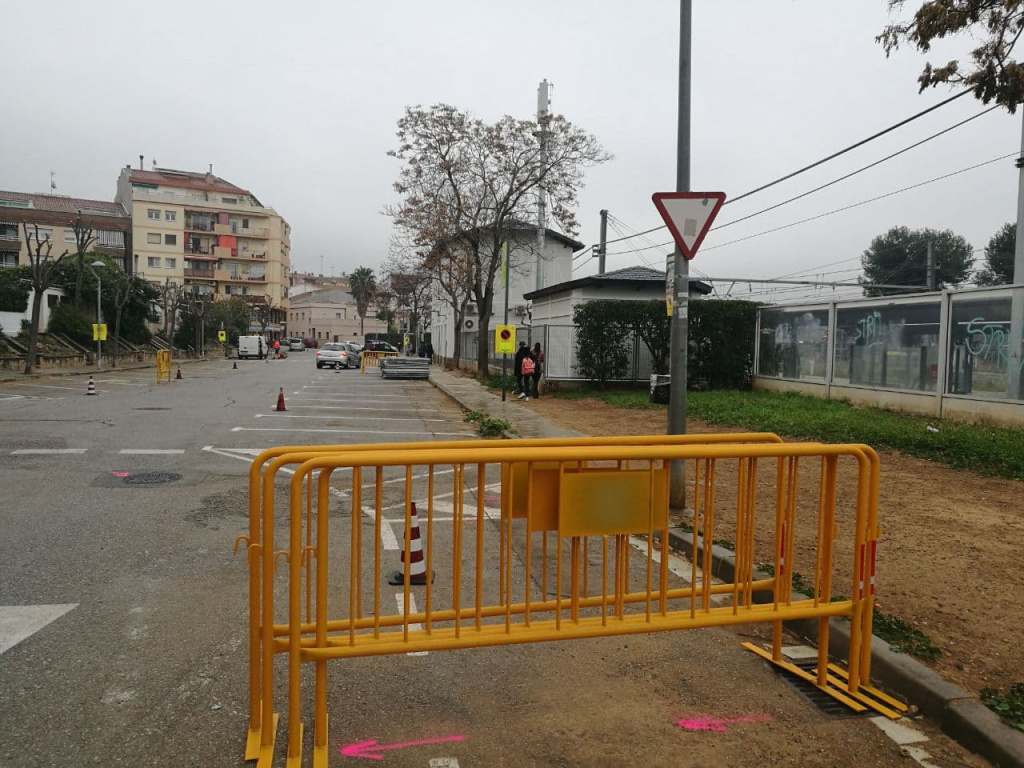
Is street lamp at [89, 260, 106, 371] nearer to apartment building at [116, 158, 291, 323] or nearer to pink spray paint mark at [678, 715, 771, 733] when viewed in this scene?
apartment building at [116, 158, 291, 323]

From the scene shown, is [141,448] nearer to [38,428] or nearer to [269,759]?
[38,428]

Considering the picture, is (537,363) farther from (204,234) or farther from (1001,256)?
(204,234)

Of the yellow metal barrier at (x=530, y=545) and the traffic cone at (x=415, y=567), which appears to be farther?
the traffic cone at (x=415, y=567)

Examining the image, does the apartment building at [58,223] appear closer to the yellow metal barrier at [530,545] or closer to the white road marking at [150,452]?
the white road marking at [150,452]

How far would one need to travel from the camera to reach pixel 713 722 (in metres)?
3.61

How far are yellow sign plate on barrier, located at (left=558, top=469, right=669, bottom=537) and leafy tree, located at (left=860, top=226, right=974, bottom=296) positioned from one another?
192 feet

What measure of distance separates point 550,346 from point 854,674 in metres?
20.2

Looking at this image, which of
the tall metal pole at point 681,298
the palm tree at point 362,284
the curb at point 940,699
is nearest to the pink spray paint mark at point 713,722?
the curb at point 940,699

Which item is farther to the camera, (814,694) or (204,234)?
(204,234)

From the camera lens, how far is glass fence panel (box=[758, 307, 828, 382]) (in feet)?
63.7

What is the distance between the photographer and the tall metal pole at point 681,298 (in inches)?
304

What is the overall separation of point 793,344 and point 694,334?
2778 millimetres

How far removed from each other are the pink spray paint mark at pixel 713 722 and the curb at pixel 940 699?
789 millimetres

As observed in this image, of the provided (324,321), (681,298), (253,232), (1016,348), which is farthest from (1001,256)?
(324,321)
